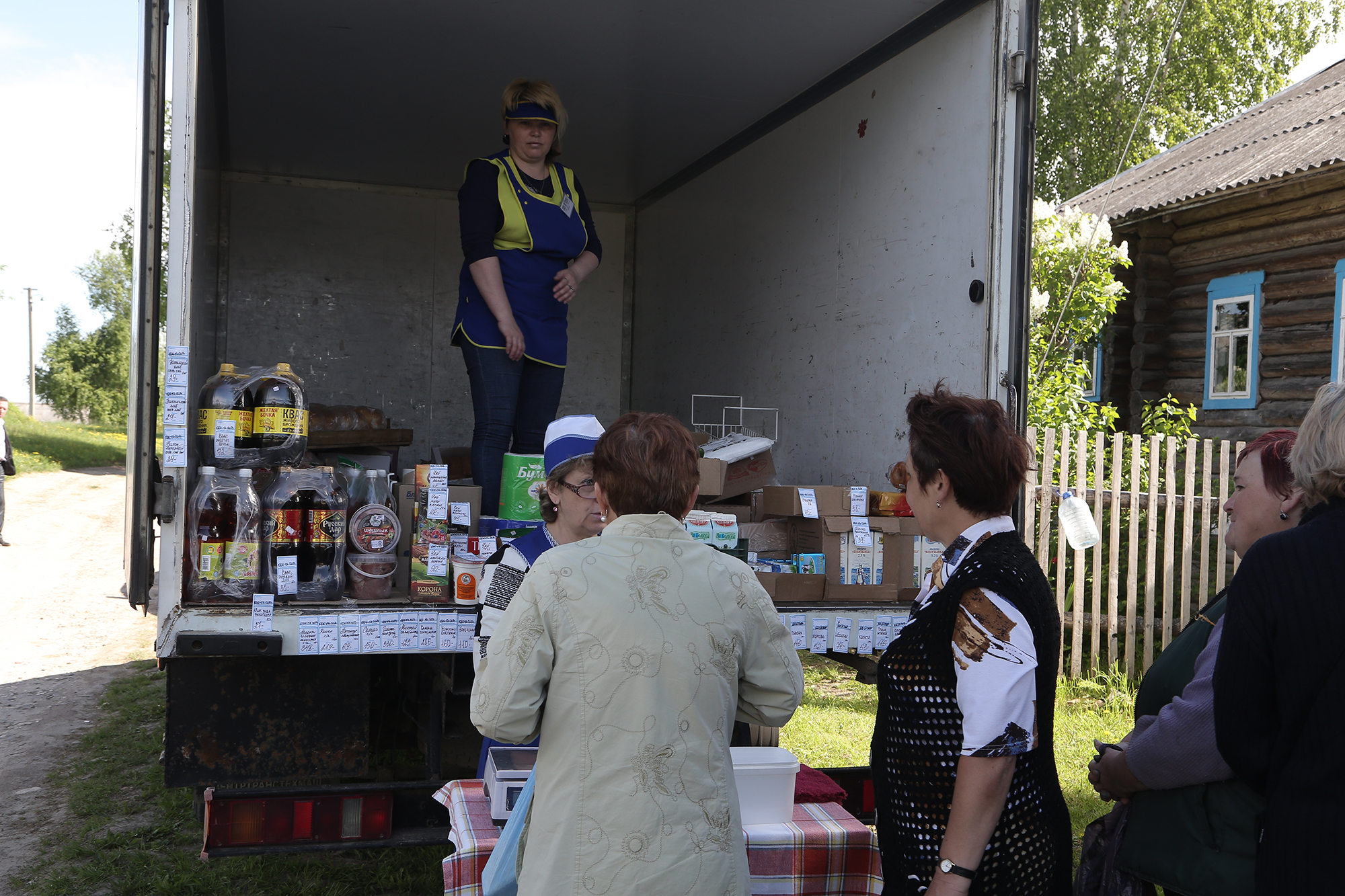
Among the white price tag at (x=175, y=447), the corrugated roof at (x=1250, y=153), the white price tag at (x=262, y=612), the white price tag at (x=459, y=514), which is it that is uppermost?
the corrugated roof at (x=1250, y=153)

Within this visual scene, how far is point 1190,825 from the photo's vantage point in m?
2.06

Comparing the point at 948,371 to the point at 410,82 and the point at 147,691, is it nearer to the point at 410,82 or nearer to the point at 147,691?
the point at 410,82

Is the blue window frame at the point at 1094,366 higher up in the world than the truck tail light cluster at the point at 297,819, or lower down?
higher up

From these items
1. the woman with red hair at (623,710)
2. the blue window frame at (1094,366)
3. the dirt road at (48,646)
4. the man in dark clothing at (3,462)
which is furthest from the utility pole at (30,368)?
the woman with red hair at (623,710)

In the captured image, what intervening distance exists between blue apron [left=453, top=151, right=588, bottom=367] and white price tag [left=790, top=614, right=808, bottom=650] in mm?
1447

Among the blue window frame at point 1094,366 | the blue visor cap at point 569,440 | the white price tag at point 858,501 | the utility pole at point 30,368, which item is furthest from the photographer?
the utility pole at point 30,368

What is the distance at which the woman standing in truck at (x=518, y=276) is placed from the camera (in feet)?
12.6

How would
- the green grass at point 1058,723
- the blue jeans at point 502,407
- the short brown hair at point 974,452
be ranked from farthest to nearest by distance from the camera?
the green grass at point 1058,723 < the blue jeans at point 502,407 < the short brown hair at point 974,452

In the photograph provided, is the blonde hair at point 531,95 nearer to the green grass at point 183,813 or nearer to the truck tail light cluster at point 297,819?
the truck tail light cluster at point 297,819

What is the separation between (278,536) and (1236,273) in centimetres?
1152

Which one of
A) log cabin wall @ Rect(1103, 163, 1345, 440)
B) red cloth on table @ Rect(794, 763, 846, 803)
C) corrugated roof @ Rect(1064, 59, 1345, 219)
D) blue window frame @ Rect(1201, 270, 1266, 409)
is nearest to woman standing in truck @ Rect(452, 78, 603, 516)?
red cloth on table @ Rect(794, 763, 846, 803)

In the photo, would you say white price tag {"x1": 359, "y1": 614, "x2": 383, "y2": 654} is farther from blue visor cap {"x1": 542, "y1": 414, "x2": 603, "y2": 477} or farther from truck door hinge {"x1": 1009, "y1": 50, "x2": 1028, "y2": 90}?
truck door hinge {"x1": 1009, "y1": 50, "x2": 1028, "y2": 90}

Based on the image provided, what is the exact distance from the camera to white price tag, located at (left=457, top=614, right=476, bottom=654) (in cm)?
288

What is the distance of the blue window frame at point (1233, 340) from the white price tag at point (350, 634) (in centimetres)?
1096
